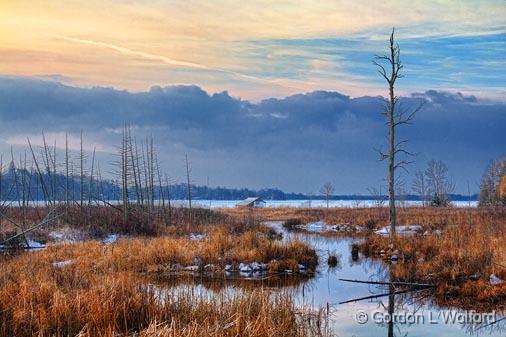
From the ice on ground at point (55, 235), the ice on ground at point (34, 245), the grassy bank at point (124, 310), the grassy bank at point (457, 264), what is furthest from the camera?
the ice on ground at point (55, 235)

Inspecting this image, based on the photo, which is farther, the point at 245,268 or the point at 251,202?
the point at 251,202

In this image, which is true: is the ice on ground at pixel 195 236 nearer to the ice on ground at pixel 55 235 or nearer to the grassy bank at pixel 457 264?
the ice on ground at pixel 55 235

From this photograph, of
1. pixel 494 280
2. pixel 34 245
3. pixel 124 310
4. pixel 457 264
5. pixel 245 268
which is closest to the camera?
pixel 124 310

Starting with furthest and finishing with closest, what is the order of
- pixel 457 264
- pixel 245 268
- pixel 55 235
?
pixel 55 235 → pixel 245 268 → pixel 457 264

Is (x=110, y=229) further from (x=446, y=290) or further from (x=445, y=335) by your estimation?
(x=445, y=335)

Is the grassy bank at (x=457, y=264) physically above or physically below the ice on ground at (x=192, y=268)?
above

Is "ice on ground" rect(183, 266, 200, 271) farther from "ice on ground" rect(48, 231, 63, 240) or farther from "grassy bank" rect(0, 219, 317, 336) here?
"ice on ground" rect(48, 231, 63, 240)

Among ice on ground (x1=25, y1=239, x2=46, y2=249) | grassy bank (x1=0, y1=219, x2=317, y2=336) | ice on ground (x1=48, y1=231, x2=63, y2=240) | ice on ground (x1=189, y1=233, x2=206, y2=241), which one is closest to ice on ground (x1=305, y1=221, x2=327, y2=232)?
ice on ground (x1=189, y1=233, x2=206, y2=241)

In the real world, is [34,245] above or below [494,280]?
below

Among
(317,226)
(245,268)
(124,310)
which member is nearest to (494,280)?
(245,268)

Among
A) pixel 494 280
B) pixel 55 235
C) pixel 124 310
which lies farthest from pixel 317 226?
pixel 124 310

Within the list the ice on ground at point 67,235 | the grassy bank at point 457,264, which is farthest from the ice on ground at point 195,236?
the grassy bank at point 457,264

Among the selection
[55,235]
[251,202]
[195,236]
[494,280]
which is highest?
[494,280]

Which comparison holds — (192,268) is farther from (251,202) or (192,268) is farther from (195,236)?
(251,202)
